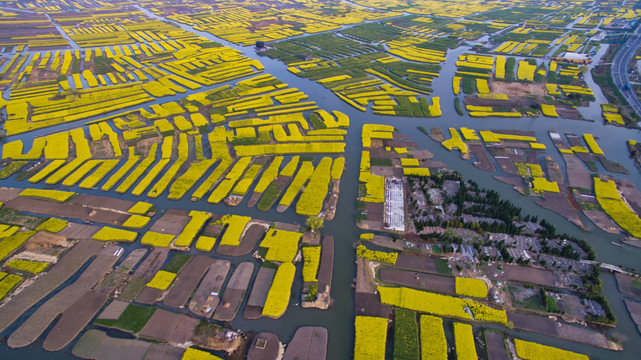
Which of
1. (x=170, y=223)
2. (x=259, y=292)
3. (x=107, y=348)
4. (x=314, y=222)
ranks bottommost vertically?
(x=107, y=348)

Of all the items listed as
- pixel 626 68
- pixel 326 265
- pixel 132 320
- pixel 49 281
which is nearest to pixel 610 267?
pixel 326 265

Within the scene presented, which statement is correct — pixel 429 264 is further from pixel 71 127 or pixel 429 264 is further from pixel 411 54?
pixel 411 54

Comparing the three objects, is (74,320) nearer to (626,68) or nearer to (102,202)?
(102,202)

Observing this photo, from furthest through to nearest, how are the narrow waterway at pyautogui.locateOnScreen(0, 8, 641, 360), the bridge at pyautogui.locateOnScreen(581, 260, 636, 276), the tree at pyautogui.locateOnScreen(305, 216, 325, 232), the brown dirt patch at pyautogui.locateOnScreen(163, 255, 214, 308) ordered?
the tree at pyautogui.locateOnScreen(305, 216, 325, 232), the bridge at pyautogui.locateOnScreen(581, 260, 636, 276), the brown dirt patch at pyautogui.locateOnScreen(163, 255, 214, 308), the narrow waterway at pyautogui.locateOnScreen(0, 8, 641, 360)

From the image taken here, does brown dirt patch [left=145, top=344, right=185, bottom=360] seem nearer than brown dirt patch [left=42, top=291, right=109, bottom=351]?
Yes

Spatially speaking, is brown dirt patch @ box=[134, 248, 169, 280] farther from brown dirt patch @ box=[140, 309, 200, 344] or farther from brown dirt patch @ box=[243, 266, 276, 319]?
brown dirt patch @ box=[243, 266, 276, 319]

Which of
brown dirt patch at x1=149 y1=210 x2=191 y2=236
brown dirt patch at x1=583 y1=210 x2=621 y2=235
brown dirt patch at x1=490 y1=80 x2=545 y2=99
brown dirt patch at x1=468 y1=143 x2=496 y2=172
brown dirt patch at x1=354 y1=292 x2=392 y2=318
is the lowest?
brown dirt patch at x1=354 y1=292 x2=392 y2=318

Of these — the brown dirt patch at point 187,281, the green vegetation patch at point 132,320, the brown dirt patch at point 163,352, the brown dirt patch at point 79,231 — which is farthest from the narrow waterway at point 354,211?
the brown dirt patch at point 79,231

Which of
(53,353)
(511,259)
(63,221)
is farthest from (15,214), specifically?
(511,259)

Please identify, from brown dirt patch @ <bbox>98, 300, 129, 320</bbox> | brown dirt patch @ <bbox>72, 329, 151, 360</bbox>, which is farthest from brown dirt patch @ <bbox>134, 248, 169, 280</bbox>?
brown dirt patch @ <bbox>72, 329, 151, 360</bbox>

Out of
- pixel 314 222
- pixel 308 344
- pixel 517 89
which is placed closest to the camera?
pixel 308 344
